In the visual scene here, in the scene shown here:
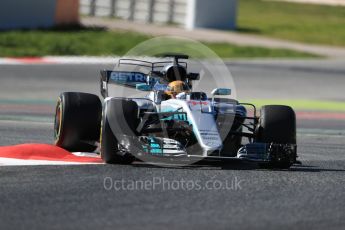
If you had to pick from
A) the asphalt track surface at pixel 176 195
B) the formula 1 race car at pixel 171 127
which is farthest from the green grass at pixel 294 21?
the formula 1 race car at pixel 171 127

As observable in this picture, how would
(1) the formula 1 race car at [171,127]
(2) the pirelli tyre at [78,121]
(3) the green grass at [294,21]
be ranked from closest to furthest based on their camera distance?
(1) the formula 1 race car at [171,127]
(2) the pirelli tyre at [78,121]
(3) the green grass at [294,21]

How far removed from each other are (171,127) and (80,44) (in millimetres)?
18299

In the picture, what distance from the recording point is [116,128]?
9.69 metres

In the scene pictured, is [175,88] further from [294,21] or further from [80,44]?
[294,21]

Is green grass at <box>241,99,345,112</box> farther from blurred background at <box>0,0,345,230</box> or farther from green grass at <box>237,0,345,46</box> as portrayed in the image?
green grass at <box>237,0,345,46</box>

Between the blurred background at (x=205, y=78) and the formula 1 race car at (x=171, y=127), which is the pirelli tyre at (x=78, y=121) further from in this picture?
the blurred background at (x=205, y=78)

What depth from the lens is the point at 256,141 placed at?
33.8 feet

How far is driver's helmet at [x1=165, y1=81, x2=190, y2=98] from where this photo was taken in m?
10.6

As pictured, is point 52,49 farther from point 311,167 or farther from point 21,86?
point 311,167

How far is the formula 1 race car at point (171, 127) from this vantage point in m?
9.62

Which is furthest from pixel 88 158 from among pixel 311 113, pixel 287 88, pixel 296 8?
pixel 296 8

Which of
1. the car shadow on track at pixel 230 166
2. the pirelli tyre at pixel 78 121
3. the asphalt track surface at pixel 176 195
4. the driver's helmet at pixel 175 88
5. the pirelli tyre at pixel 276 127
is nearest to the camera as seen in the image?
the asphalt track surface at pixel 176 195

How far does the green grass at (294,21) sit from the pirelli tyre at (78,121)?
26.1 metres

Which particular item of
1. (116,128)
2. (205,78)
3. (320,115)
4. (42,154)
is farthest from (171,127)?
(205,78)
